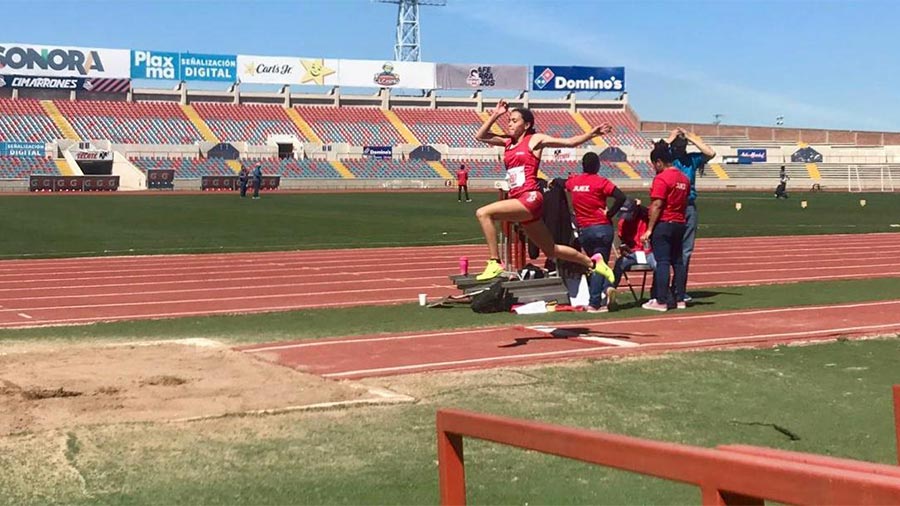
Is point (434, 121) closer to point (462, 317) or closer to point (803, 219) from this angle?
point (803, 219)

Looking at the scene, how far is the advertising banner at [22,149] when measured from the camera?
66.9m

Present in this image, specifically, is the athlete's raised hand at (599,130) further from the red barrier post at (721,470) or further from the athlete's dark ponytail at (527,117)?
the red barrier post at (721,470)

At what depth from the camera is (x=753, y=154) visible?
89.7 meters

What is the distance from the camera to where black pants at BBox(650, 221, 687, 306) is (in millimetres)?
12258

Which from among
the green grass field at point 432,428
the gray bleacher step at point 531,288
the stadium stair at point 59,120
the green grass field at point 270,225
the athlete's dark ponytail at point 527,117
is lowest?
A: the green grass field at point 432,428

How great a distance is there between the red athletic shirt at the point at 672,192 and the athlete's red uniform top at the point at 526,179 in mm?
3530

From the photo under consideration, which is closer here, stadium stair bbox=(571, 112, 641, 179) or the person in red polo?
the person in red polo

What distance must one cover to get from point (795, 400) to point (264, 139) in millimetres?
75847

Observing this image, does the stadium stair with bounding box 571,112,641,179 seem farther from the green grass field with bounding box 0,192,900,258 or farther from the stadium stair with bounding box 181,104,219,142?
the green grass field with bounding box 0,192,900,258

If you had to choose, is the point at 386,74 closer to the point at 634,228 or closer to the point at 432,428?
the point at 634,228

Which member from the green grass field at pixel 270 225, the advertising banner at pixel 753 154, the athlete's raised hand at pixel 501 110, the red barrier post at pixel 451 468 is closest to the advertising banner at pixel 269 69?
the advertising banner at pixel 753 154

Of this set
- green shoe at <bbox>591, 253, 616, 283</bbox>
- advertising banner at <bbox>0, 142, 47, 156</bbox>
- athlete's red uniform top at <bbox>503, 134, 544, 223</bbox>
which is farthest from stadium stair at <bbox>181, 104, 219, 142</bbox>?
athlete's red uniform top at <bbox>503, 134, 544, 223</bbox>

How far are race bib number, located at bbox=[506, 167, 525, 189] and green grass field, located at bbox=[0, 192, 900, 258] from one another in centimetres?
1283

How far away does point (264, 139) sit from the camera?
8038cm
